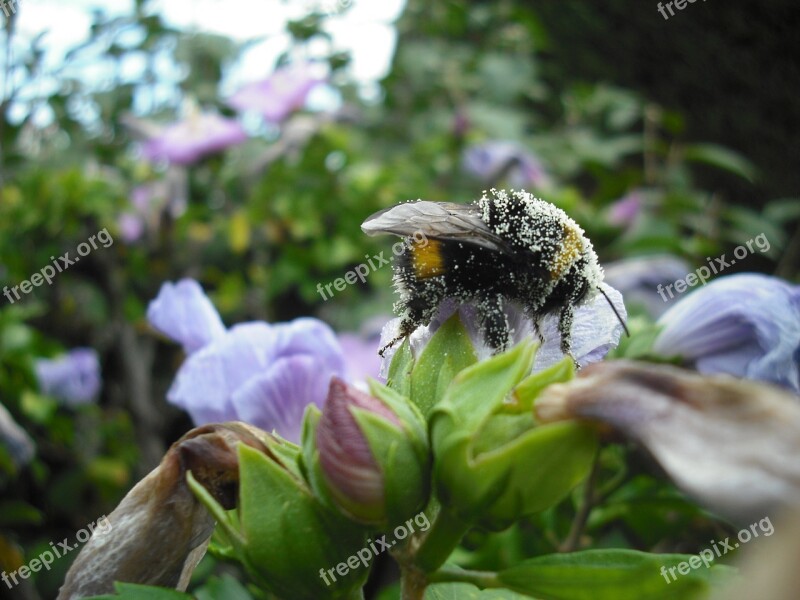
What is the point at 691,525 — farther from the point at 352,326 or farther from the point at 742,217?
Answer: the point at 742,217

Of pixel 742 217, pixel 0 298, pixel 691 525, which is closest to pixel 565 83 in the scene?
pixel 742 217

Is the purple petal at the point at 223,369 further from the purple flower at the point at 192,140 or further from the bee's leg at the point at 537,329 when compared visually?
the purple flower at the point at 192,140

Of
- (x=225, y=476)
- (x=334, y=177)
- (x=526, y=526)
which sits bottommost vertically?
(x=526, y=526)

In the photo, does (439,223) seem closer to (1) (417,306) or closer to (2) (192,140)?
(1) (417,306)

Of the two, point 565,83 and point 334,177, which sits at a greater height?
point 334,177

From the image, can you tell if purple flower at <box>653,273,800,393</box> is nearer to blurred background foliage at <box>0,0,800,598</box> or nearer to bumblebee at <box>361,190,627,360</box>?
bumblebee at <box>361,190,627,360</box>

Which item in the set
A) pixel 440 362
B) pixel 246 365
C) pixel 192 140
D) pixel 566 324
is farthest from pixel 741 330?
pixel 192 140

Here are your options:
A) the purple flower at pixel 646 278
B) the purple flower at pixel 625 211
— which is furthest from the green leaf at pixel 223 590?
the purple flower at pixel 625 211

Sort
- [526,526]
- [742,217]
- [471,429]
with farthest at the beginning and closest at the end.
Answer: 1. [742,217]
2. [526,526]
3. [471,429]
